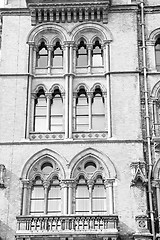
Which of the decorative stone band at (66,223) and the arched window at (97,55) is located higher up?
the arched window at (97,55)

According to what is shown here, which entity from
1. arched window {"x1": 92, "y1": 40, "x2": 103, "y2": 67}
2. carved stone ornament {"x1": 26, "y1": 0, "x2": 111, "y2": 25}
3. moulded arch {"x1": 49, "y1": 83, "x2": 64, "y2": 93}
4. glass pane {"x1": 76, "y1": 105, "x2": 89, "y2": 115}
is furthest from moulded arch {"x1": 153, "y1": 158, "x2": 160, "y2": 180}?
carved stone ornament {"x1": 26, "y1": 0, "x2": 111, "y2": 25}

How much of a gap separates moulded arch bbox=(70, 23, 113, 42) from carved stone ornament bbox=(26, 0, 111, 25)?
1.23 feet

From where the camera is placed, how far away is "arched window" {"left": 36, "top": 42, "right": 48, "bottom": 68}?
30109 millimetres

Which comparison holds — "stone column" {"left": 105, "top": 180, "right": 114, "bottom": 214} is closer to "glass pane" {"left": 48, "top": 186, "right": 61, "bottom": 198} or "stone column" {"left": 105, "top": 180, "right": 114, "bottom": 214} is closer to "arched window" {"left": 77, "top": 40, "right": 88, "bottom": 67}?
"glass pane" {"left": 48, "top": 186, "right": 61, "bottom": 198}

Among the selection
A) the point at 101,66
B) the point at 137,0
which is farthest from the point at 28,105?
the point at 137,0

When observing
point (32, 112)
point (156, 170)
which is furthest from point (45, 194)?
point (156, 170)

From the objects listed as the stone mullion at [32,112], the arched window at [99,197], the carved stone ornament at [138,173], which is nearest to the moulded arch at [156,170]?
the carved stone ornament at [138,173]

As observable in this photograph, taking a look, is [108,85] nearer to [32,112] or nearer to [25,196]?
[32,112]

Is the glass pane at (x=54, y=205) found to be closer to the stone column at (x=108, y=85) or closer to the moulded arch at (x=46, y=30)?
the stone column at (x=108, y=85)

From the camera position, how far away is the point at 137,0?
31.8 metres

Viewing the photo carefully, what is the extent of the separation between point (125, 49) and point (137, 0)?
12.1ft

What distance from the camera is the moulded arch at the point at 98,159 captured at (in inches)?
1048

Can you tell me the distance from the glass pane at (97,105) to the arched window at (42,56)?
3.36 metres

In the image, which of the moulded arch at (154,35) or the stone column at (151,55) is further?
the moulded arch at (154,35)
